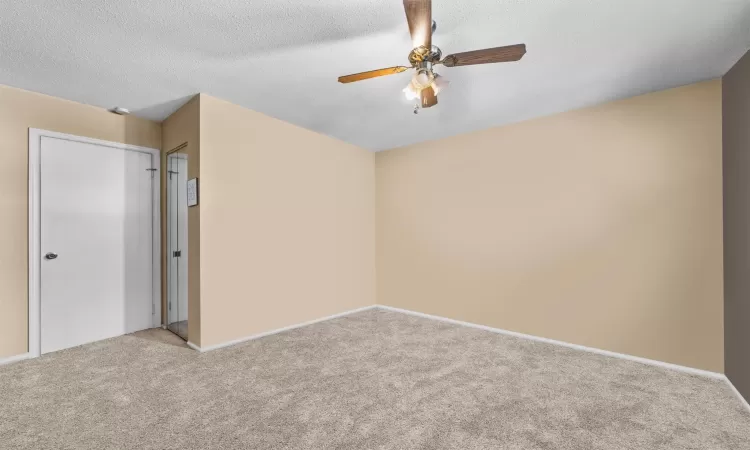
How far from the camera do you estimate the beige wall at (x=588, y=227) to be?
263 centimetres

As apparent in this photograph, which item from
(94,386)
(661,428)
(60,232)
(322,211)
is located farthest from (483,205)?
(60,232)

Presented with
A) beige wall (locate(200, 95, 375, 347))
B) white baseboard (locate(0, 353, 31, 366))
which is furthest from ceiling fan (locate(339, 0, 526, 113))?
white baseboard (locate(0, 353, 31, 366))

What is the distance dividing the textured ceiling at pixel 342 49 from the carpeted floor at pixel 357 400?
2.39m

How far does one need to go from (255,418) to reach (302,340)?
1407mm

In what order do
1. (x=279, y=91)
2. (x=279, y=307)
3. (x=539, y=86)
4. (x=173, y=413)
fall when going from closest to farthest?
(x=173, y=413)
(x=539, y=86)
(x=279, y=91)
(x=279, y=307)

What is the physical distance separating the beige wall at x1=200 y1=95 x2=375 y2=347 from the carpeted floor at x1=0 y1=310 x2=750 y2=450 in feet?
→ 1.76

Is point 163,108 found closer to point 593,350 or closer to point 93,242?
point 93,242

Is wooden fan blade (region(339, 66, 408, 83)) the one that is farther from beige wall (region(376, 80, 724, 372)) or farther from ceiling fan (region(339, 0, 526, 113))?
beige wall (region(376, 80, 724, 372))

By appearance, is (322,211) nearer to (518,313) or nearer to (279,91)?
(279,91)

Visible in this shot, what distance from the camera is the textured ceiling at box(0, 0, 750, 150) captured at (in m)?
1.83

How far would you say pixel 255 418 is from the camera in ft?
6.51

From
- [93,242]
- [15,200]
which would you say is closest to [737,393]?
[93,242]

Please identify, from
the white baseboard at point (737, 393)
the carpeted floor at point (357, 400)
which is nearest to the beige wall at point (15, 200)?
the carpeted floor at point (357, 400)

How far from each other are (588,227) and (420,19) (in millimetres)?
2614
